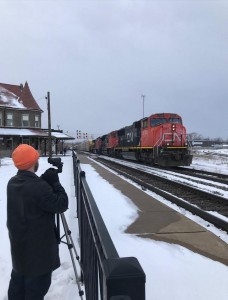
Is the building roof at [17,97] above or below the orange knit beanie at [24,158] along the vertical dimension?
above

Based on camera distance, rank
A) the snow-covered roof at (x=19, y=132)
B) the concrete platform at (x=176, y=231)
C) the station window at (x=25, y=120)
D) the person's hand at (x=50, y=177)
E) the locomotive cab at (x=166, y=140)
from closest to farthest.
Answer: the person's hand at (x=50, y=177) < the concrete platform at (x=176, y=231) < the locomotive cab at (x=166, y=140) < the snow-covered roof at (x=19, y=132) < the station window at (x=25, y=120)

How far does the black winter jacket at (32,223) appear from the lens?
3268 mm

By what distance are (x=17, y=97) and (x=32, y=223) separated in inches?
2034

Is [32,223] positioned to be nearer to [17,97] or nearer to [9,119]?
[9,119]

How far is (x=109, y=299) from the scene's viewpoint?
60.2 inches

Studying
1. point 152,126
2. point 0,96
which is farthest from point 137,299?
point 0,96

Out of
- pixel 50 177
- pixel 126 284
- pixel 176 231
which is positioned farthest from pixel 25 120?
pixel 126 284

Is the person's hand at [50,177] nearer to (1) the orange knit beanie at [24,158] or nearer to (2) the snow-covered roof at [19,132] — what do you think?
(1) the orange knit beanie at [24,158]

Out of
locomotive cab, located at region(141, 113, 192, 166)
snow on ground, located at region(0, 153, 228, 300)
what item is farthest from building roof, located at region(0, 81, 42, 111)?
snow on ground, located at region(0, 153, 228, 300)

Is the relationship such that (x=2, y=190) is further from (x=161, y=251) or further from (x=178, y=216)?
(x=161, y=251)

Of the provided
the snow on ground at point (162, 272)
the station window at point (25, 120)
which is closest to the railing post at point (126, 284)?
the snow on ground at point (162, 272)

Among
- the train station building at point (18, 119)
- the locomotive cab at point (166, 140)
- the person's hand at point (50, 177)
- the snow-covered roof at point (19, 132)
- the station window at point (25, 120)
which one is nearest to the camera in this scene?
the person's hand at point (50, 177)

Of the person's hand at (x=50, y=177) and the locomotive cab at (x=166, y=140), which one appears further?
the locomotive cab at (x=166, y=140)

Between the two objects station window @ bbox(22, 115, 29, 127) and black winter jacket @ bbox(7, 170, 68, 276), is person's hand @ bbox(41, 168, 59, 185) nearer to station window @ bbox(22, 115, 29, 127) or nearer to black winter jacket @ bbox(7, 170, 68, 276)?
black winter jacket @ bbox(7, 170, 68, 276)
